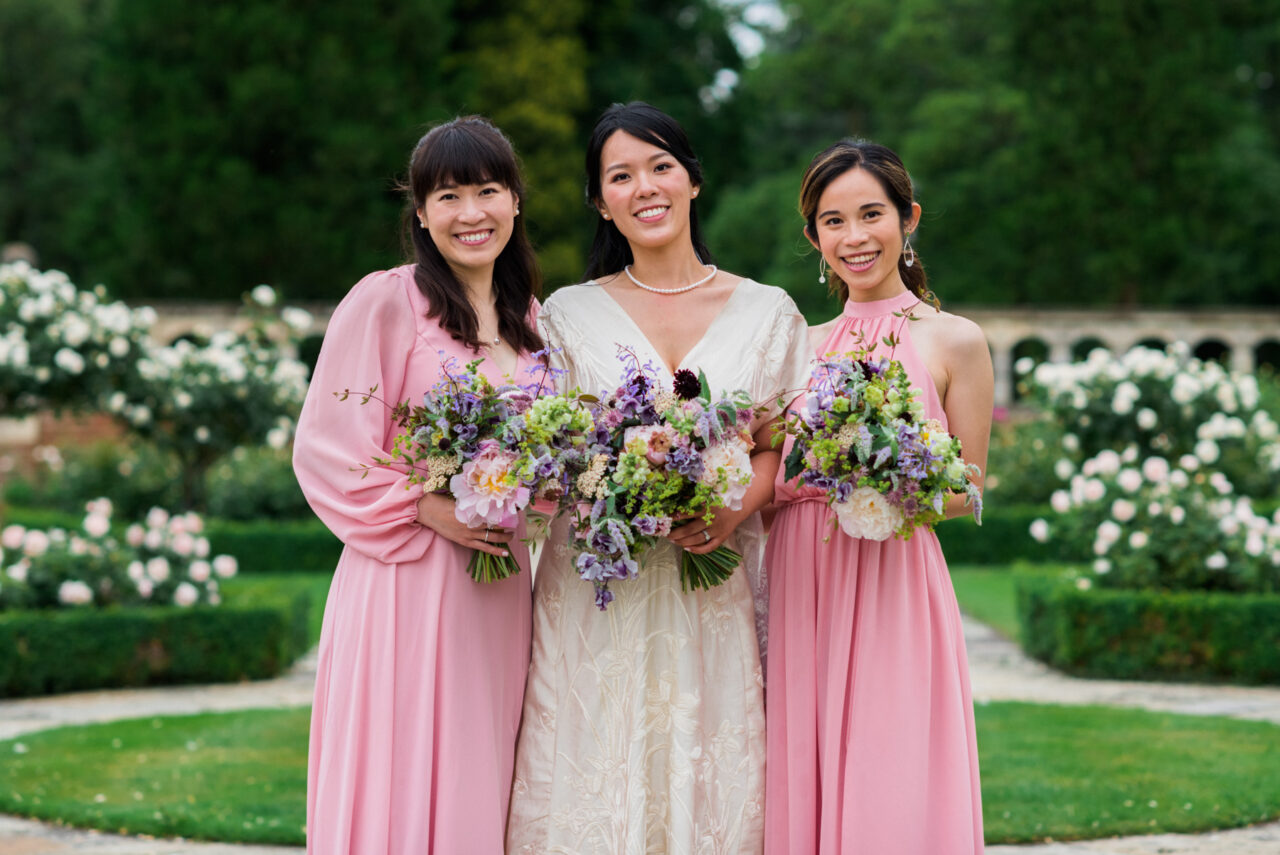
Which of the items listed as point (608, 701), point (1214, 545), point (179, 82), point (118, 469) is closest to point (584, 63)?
point (179, 82)

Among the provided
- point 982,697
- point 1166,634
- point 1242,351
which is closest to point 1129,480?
point 1166,634

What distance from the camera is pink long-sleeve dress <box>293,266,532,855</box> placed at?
342 centimetres

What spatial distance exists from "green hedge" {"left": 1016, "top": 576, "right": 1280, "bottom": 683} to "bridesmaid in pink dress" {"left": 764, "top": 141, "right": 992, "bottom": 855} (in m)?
4.96

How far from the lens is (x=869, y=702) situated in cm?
353

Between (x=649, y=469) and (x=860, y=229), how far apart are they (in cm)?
105

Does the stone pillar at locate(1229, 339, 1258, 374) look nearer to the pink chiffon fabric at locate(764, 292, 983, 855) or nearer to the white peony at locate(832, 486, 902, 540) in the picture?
the pink chiffon fabric at locate(764, 292, 983, 855)

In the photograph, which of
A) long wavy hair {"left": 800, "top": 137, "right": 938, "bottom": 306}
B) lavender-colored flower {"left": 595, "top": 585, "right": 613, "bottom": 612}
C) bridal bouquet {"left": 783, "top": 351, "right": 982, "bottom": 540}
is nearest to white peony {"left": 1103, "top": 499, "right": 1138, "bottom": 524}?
long wavy hair {"left": 800, "top": 137, "right": 938, "bottom": 306}

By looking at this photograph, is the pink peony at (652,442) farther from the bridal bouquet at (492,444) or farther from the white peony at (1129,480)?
the white peony at (1129,480)

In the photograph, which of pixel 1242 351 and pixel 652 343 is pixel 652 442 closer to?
pixel 652 343

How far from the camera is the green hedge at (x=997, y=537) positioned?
13000mm

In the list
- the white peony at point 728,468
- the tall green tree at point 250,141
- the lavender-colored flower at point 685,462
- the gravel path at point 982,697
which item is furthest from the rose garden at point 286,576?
the tall green tree at point 250,141

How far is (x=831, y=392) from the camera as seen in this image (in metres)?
3.28

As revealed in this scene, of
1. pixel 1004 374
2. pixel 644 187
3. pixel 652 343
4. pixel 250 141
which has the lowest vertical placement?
pixel 652 343

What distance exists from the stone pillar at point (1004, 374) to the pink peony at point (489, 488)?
1870cm
